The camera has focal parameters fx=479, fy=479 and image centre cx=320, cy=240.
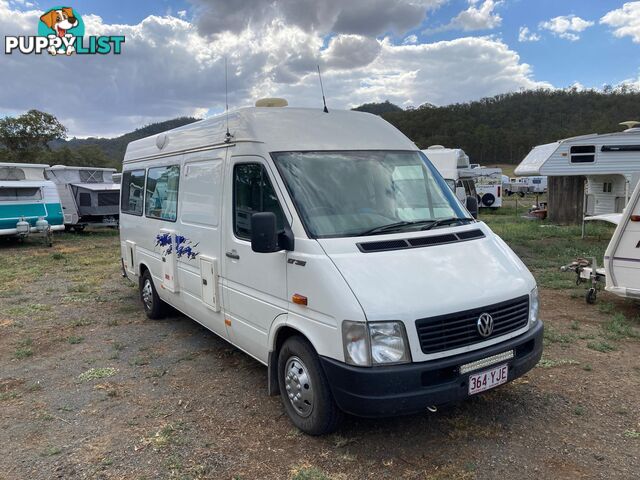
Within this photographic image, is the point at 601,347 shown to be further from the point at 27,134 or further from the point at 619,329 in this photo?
the point at 27,134

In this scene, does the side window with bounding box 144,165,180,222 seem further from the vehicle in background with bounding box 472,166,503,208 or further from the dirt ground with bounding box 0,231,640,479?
the vehicle in background with bounding box 472,166,503,208

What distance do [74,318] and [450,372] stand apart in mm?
5971

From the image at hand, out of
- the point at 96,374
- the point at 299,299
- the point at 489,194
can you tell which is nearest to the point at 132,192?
the point at 96,374

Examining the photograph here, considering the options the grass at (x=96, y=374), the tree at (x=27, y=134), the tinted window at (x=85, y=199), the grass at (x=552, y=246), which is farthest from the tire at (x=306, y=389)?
the tree at (x=27, y=134)

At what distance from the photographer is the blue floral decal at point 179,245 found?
512cm

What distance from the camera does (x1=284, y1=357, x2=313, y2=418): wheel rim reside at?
11.3ft

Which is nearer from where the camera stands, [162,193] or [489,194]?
[162,193]

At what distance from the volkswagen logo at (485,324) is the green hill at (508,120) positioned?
2172 inches

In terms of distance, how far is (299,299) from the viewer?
338cm

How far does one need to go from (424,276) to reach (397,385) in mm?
742

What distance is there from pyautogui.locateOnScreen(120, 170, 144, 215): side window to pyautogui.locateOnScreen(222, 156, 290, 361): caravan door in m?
3.00

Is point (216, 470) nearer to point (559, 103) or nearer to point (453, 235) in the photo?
point (453, 235)

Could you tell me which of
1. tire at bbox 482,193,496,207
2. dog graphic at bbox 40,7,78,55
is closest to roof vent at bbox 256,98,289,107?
dog graphic at bbox 40,7,78,55

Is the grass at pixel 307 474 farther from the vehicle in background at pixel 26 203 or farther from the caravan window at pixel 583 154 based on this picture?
the caravan window at pixel 583 154
